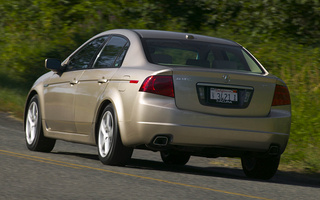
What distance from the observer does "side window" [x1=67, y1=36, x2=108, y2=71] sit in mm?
8672

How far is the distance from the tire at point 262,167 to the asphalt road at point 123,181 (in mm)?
127

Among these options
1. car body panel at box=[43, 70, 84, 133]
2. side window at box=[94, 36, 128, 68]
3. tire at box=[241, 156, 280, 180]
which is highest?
side window at box=[94, 36, 128, 68]

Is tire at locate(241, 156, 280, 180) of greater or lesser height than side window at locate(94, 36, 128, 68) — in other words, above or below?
below

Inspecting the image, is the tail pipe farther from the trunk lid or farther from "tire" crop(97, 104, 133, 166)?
"tire" crop(97, 104, 133, 166)

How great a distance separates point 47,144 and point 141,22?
1012 centimetres

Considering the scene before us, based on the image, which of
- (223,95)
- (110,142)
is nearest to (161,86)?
(223,95)

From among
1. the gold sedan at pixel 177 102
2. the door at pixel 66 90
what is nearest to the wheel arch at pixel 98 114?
the gold sedan at pixel 177 102

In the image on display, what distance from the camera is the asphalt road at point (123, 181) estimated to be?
5.99 meters

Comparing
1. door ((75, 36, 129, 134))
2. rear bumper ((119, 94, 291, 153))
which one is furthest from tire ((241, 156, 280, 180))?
door ((75, 36, 129, 134))

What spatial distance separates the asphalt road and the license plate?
829mm

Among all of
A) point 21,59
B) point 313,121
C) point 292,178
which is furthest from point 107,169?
point 21,59

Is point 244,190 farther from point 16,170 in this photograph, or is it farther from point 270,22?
point 270,22

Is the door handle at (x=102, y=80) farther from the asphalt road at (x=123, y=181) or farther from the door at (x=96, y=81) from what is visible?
the asphalt road at (x=123, y=181)

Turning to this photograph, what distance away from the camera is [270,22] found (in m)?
17.8
